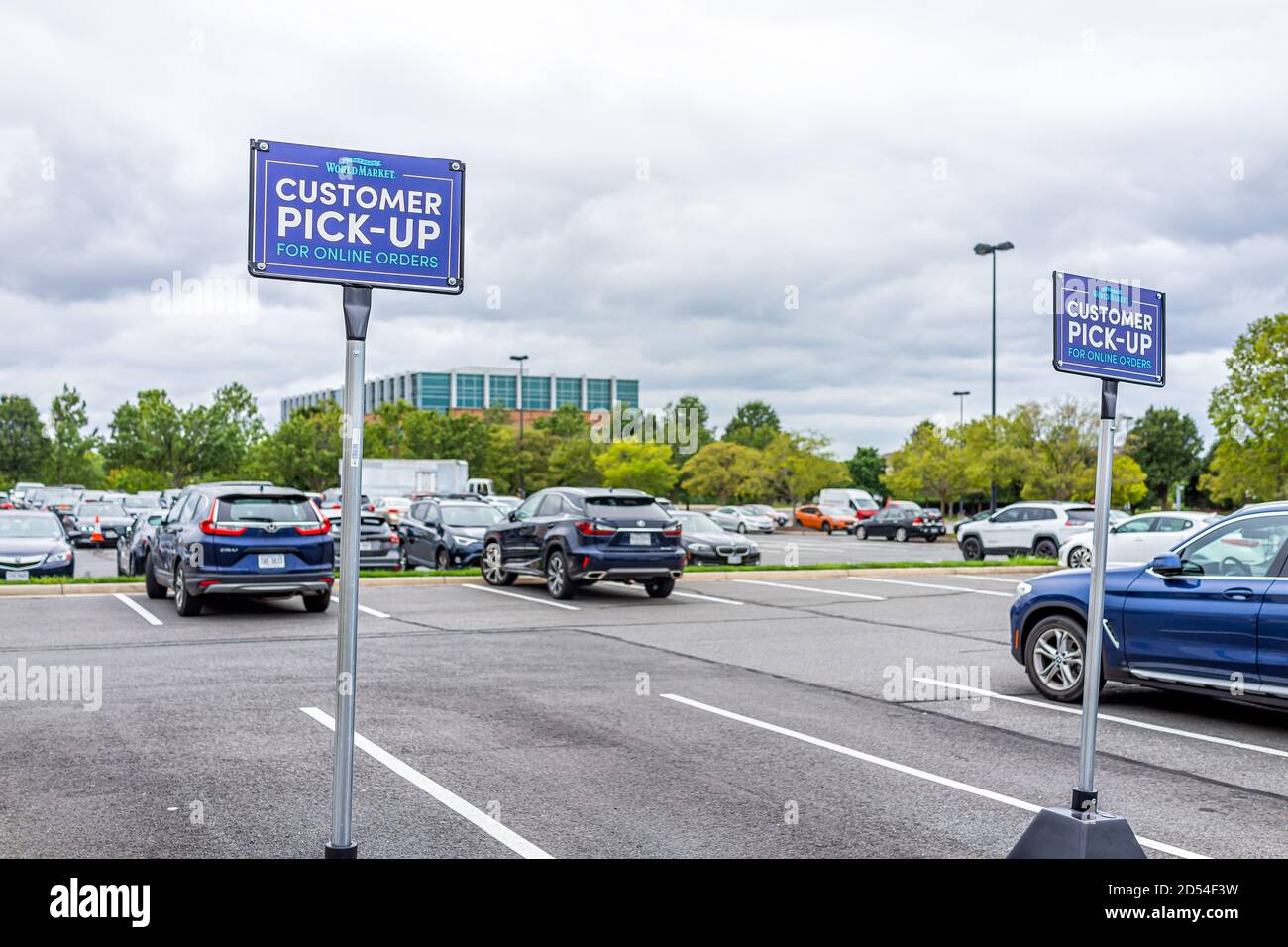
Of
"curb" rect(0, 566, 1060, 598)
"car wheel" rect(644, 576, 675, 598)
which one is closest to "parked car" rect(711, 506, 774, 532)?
"curb" rect(0, 566, 1060, 598)

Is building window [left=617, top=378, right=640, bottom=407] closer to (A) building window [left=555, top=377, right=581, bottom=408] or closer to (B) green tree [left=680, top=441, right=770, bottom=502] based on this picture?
(A) building window [left=555, top=377, right=581, bottom=408]

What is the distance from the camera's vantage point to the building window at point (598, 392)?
510ft

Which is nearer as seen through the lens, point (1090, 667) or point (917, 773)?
point (1090, 667)

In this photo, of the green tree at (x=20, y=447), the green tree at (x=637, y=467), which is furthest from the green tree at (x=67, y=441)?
the green tree at (x=637, y=467)

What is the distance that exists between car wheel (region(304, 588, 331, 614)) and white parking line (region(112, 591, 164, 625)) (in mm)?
1835

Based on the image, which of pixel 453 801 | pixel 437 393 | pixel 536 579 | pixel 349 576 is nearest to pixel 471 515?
pixel 536 579

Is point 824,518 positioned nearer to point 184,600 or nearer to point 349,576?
point 184,600

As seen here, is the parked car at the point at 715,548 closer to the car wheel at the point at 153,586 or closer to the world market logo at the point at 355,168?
the car wheel at the point at 153,586

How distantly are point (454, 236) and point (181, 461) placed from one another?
69921 millimetres

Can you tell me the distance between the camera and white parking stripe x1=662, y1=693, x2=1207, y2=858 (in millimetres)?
5582

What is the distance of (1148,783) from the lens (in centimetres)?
680
